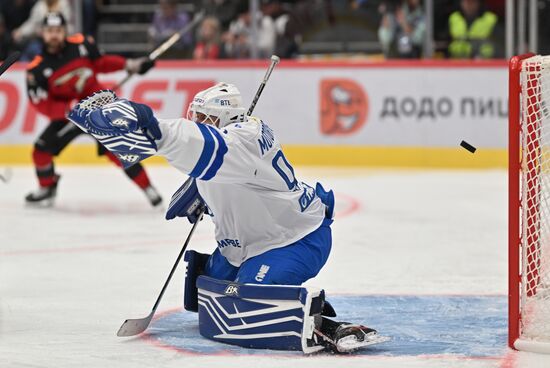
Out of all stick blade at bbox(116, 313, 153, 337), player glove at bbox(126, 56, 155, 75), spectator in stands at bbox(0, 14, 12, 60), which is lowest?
stick blade at bbox(116, 313, 153, 337)

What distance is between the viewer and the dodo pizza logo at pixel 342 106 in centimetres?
1023

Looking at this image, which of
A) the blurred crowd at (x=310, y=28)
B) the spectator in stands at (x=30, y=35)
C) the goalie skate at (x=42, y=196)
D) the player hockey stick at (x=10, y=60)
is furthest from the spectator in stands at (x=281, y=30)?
the player hockey stick at (x=10, y=60)

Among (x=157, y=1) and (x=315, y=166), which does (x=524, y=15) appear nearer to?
(x=315, y=166)

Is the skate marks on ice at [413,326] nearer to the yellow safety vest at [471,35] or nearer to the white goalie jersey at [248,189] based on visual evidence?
the white goalie jersey at [248,189]

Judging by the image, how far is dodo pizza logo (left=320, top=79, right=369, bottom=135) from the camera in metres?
10.2

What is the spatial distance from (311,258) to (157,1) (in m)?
7.68

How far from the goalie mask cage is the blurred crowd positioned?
611 cm

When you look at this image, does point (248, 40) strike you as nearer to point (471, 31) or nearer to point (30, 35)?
point (471, 31)

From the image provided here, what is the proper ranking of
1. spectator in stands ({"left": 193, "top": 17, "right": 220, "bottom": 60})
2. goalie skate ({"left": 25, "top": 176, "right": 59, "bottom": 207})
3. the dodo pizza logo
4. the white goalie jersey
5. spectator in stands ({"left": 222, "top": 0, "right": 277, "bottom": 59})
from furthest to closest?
1. spectator in stands ({"left": 193, "top": 17, "right": 220, "bottom": 60})
2. spectator in stands ({"left": 222, "top": 0, "right": 277, "bottom": 59})
3. the dodo pizza logo
4. goalie skate ({"left": 25, "top": 176, "right": 59, "bottom": 207})
5. the white goalie jersey

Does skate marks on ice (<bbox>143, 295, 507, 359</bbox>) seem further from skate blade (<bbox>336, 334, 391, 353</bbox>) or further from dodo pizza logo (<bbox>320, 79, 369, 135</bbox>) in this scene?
dodo pizza logo (<bbox>320, 79, 369, 135</bbox>)

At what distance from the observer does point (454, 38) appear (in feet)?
34.2

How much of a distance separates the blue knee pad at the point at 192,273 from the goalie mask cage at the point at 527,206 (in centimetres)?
109

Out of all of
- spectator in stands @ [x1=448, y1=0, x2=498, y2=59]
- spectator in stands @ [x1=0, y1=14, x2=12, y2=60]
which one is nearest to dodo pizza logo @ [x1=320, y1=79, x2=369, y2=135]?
spectator in stands @ [x1=448, y1=0, x2=498, y2=59]

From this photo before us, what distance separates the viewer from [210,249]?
652cm
